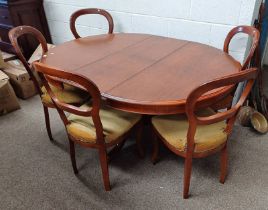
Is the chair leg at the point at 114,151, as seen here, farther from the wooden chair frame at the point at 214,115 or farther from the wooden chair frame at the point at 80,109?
the wooden chair frame at the point at 214,115

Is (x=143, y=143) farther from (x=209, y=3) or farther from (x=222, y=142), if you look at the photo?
(x=209, y=3)

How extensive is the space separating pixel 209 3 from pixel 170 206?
1.53 meters

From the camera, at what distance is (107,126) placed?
1488mm

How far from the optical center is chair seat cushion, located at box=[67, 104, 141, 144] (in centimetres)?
146

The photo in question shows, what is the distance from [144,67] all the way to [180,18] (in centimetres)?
84

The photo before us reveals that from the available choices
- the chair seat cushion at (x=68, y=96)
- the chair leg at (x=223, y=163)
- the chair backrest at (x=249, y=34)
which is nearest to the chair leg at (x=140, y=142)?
the chair seat cushion at (x=68, y=96)

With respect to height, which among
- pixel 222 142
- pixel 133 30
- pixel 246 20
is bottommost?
pixel 222 142

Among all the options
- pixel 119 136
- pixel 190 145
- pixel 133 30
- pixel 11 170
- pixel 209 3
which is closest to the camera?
pixel 190 145

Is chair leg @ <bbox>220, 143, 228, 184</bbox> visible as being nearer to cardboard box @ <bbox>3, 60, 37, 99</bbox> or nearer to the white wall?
the white wall

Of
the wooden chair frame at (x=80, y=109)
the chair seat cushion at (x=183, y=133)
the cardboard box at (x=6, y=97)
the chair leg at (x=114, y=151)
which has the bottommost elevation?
the chair leg at (x=114, y=151)

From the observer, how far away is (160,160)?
1852mm

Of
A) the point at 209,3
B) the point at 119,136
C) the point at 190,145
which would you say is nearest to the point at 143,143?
the point at 119,136

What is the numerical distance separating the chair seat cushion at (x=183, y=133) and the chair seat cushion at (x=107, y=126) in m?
0.17

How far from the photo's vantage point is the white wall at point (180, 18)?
1.92m
